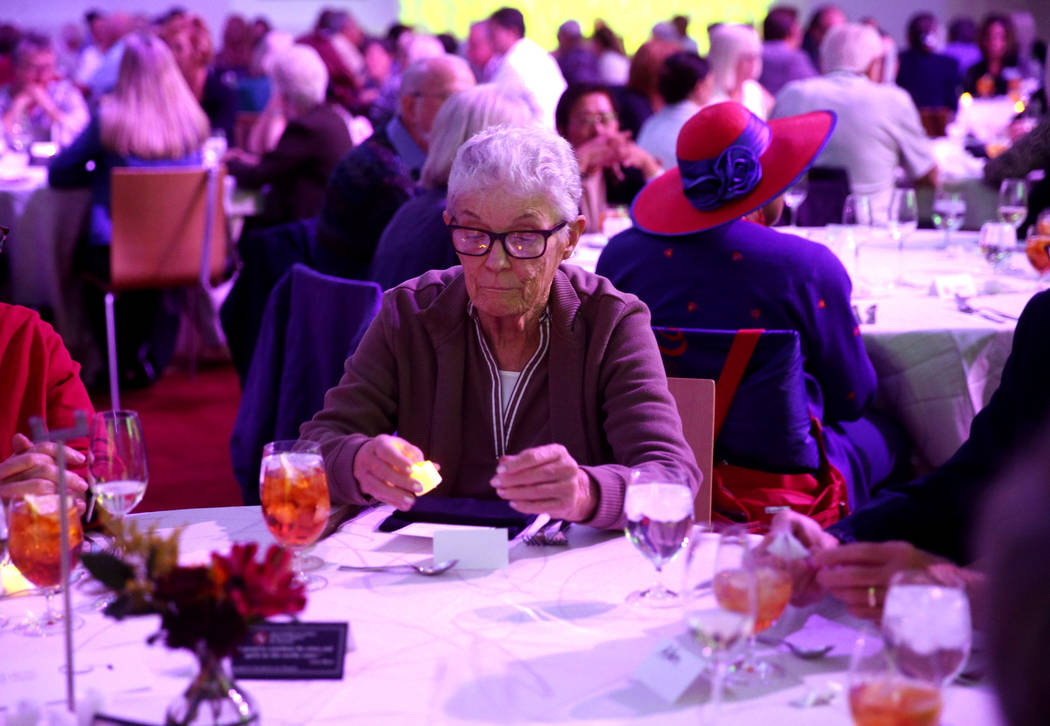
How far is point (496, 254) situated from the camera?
1.93 m

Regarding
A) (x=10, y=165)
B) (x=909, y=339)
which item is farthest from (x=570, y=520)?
(x=10, y=165)

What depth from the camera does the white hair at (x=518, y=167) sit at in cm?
192

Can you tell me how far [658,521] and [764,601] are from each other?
0.19m

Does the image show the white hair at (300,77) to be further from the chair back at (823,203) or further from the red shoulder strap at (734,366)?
the red shoulder strap at (734,366)

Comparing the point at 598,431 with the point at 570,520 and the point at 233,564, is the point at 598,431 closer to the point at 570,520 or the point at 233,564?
the point at 570,520

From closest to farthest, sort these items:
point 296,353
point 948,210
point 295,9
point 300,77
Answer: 1. point 296,353
2. point 948,210
3. point 300,77
4. point 295,9

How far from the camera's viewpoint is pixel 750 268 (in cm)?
247

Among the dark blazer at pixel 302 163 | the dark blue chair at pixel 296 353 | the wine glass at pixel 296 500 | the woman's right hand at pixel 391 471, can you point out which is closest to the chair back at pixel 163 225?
the dark blazer at pixel 302 163

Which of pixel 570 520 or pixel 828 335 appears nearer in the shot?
pixel 570 520

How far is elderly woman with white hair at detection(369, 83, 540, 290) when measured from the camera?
3.17 meters

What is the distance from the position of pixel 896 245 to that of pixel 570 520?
9.11 ft

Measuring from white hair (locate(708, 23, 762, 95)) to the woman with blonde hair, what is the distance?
2714 millimetres

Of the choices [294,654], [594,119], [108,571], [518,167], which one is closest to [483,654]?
[294,654]

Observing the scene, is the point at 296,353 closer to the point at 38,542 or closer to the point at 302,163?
the point at 38,542
